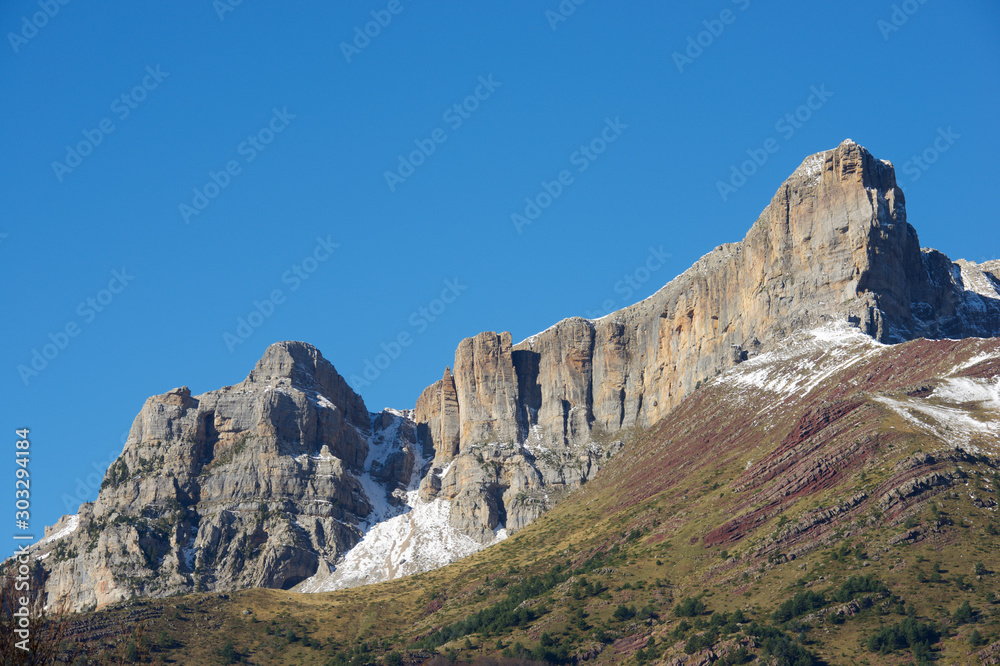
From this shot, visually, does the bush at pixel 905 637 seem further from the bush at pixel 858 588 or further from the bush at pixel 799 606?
the bush at pixel 799 606

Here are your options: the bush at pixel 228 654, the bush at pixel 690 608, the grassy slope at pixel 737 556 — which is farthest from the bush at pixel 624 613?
the bush at pixel 228 654

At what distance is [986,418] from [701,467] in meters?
44.9

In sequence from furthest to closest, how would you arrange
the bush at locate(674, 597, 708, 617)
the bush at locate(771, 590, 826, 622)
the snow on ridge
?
the snow on ridge → the bush at locate(674, 597, 708, 617) → the bush at locate(771, 590, 826, 622)

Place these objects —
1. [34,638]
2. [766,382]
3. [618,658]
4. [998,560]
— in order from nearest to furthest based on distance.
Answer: [34,638] → [998,560] → [618,658] → [766,382]

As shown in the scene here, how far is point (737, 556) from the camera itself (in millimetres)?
140250

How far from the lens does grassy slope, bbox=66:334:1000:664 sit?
120875 millimetres

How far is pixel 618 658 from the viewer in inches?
5192

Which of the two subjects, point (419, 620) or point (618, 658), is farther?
point (419, 620)

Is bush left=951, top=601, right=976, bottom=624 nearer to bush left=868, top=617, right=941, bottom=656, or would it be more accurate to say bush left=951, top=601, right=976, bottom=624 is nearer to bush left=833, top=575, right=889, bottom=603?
bush left=868, top=617, right=941, bottom=656

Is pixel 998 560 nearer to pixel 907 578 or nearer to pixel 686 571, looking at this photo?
pixel 907 578

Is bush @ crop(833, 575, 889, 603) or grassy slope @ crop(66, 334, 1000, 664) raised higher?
grassy slope @ crop(66, 334, 1000, 664)

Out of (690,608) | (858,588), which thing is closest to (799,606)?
(858,588)

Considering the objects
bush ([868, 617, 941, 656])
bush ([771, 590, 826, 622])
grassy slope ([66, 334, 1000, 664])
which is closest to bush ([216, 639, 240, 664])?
grassy slope ([66, 334, 1000, 664])

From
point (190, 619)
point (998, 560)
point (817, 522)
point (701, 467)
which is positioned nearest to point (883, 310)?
point (701, 467)
